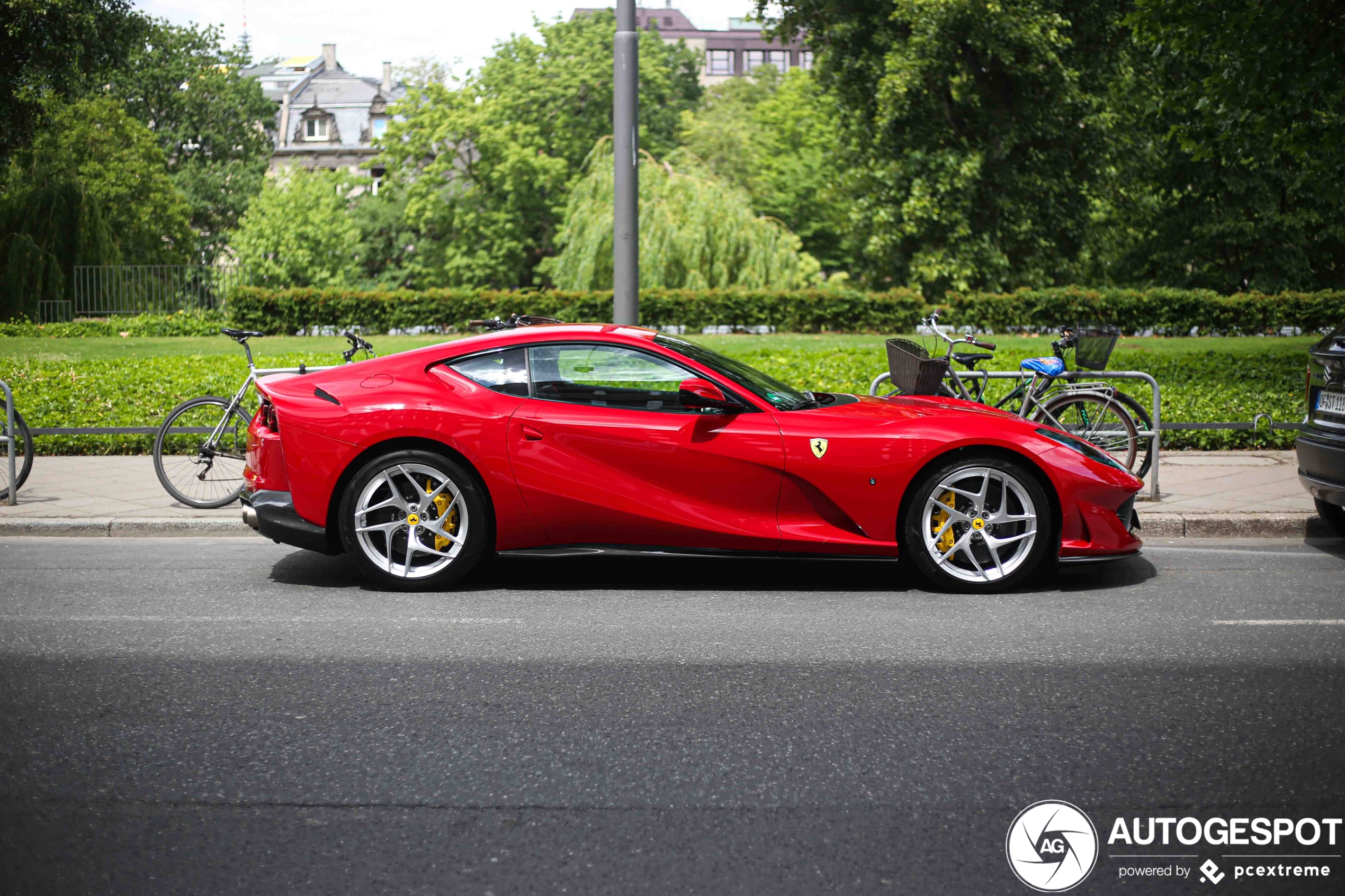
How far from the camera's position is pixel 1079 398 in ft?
29.1

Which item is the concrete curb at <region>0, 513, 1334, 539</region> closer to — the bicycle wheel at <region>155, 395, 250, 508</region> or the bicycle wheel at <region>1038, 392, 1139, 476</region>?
the bicycle wheel at <region>155, 395, 250, 508</region>

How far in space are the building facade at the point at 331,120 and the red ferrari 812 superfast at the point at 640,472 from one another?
→ 8236 cm

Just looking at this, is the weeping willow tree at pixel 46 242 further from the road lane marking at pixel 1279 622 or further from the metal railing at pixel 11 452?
the road lane marking at pixel 1279 622

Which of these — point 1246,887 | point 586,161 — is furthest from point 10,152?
point 1246,887

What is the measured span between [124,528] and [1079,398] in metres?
6.65

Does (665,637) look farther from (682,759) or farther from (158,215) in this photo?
(158,215)

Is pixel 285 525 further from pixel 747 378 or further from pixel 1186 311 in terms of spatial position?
pixel 1186 311

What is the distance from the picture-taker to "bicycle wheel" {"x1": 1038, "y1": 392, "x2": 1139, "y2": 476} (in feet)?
29.2

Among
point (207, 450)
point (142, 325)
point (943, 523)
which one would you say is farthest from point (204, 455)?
point (142, 325)

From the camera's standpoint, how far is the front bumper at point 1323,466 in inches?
278

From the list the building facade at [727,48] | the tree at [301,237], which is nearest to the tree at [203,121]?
the tree at [301,237]

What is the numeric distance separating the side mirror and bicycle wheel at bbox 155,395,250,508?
4.26m

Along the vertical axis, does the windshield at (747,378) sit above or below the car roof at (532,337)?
below

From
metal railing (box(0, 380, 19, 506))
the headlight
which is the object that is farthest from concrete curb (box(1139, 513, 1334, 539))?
metal railing (box(0, 380, 19, 506))
